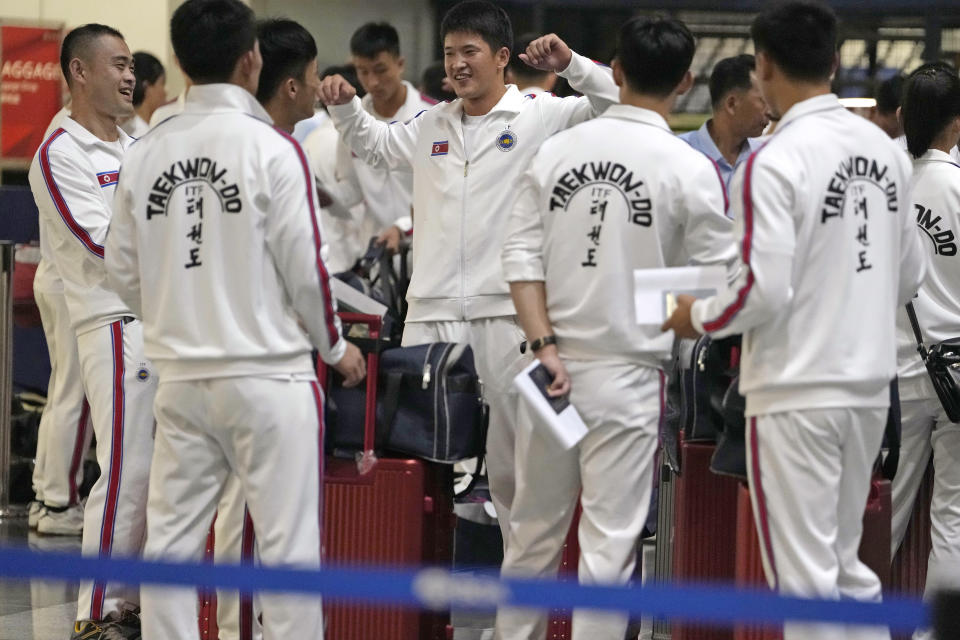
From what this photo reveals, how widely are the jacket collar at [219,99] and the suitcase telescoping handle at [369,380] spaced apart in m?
0.69

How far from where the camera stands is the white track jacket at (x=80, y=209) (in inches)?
168

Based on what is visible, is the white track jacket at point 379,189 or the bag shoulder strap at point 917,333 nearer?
the bag shoulder strap at point 917,333

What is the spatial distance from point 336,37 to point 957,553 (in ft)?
28.7

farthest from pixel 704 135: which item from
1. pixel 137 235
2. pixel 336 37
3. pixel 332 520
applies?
A: pixel 336 37

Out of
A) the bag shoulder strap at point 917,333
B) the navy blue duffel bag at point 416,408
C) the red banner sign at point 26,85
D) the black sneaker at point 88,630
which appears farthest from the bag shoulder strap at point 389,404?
the red banner sign at point 26,85

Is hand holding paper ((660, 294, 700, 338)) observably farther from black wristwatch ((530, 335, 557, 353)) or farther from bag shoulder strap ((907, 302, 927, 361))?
bag shoulder strap ((907, 302, 927, 361))

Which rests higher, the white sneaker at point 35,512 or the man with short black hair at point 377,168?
the man with short black hair at point 377,168

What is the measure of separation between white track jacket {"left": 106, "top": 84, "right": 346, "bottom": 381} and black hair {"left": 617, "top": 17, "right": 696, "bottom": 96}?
86 centimetres

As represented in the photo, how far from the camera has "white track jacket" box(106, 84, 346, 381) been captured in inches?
127

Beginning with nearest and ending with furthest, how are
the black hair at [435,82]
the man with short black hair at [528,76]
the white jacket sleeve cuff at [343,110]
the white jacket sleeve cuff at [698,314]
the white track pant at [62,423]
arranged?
the white jacket sleeve cuff at [698,314]
the white jacket sleeve cuff at [343,110]
the white track pant at [62,423]
the man with short black hair at [528,76]
the black hair at [435,82]

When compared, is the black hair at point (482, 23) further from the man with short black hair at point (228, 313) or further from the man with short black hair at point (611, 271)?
the man with short black hair at point (228, 313)

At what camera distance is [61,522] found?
19.7 ft

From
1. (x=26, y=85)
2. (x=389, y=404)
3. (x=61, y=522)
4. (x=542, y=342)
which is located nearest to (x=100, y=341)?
(x=389, y=404)

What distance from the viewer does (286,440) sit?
10.6 feet
